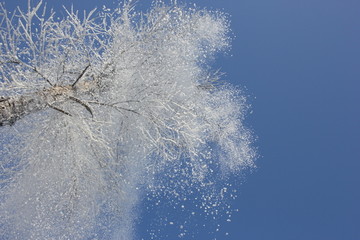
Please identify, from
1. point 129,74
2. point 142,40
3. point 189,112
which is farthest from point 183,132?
point 142,40

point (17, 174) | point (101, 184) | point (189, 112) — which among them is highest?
point (189, 112)

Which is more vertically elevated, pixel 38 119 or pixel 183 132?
pixel 183 132

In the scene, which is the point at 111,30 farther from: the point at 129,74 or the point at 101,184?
the point at 101,184

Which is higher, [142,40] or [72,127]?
[142,40]

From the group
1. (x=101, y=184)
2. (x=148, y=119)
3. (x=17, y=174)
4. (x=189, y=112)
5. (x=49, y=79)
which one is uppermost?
(x=189, y=112)

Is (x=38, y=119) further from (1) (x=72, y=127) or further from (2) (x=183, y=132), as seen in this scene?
(2) (x=183, y=132)

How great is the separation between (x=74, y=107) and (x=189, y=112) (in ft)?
7.78

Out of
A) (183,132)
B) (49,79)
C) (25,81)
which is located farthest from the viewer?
(183,132)

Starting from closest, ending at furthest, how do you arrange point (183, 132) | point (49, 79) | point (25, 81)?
point (25, 81)
point (49, 79)
point (183, 132)

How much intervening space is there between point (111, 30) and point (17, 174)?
11.2 ft

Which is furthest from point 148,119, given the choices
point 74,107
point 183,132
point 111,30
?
point 111,30

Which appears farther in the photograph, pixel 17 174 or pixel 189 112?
pixel 189 112

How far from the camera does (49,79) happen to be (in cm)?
623

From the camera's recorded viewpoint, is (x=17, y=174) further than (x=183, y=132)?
No
